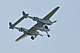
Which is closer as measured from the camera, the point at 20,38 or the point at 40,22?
the point at 40,22

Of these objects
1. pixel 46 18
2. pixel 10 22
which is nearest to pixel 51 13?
pixel 46 18

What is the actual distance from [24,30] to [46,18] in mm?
7208

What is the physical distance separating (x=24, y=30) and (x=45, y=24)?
6663mm

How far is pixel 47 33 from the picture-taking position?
15912cm

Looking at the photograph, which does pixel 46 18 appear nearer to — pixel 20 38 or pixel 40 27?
pixel 40 27

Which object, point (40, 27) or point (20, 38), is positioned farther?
point (20, 38)

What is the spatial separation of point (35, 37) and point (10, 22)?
7.76m

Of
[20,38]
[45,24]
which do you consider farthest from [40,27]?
[20,38]

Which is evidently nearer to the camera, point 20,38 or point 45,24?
point 45,24

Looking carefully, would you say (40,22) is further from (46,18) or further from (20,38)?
(20,38)

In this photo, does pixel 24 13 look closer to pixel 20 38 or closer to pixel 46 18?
pixel 46 18

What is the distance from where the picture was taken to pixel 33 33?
159 metres

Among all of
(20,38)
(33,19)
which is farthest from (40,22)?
(20,38)

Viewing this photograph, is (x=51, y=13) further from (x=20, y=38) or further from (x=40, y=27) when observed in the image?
(x=20, y=38)
